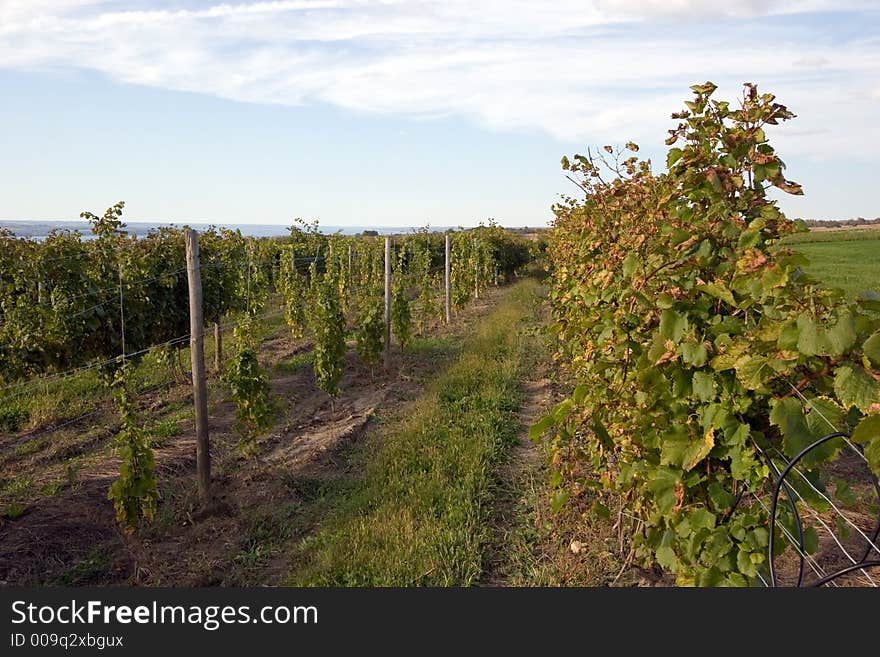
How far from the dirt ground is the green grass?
0.39 m

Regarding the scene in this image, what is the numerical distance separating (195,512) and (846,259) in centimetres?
4203

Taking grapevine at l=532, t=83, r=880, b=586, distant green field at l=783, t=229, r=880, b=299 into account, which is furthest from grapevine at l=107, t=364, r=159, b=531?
distant green field at l=783, t=229, r=880, b=299

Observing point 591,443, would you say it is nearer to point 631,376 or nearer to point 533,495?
point 631,376

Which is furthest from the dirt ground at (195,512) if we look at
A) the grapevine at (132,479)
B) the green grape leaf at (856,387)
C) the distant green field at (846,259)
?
the distant green field at (846,259)

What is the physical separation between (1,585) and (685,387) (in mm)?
4591

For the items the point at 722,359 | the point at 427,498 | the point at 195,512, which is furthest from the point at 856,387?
the point at 195,512

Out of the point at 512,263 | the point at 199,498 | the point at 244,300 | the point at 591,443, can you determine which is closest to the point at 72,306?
the point at 199,498

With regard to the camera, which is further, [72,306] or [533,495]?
[72,306]

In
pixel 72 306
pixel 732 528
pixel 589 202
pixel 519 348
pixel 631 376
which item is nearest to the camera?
pixel 732 528

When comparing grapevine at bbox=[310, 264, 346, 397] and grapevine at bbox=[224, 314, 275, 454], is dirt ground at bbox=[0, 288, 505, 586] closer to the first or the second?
grapevine at bbox=[224, 314, 275, 454]

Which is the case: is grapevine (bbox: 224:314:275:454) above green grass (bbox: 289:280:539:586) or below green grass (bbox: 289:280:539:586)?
above

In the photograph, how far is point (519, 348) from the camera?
37.5 ft

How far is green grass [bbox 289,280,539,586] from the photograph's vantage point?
14.3ft

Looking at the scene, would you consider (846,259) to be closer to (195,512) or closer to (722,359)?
(195,512)
